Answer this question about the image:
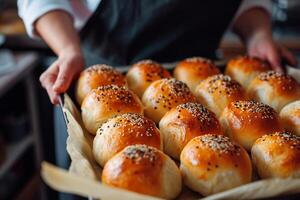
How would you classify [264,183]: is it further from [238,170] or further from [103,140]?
[103,140]

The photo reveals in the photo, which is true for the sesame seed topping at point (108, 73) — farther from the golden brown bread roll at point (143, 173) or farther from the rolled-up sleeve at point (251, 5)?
the rolled-up sleeve at point (251, 5)

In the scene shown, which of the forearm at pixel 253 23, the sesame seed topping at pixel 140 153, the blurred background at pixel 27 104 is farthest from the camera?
the blurred background at pixel 27 104

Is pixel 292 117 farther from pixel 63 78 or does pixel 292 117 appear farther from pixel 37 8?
pixel 37 8

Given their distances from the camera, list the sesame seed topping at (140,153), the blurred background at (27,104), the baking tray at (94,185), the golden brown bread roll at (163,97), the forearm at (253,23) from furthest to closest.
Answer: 1. the blurred background at (27,104)
2. the forearm at (253,23)
3. the golden brown bread roll at (163,97)
4. the sesame seed topping at (140,153)
5. the baking tray at (94,185)

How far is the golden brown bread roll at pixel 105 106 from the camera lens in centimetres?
112

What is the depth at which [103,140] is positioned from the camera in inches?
39.0

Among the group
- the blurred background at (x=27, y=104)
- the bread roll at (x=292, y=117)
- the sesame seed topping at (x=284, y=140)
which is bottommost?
the blurred background at (x=27, y=104)

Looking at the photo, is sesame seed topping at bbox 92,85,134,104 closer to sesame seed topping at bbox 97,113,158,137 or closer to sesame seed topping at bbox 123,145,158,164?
sesame seed topping at bbox 97,113,158,137

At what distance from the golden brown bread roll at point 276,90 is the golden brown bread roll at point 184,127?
248 millimetres

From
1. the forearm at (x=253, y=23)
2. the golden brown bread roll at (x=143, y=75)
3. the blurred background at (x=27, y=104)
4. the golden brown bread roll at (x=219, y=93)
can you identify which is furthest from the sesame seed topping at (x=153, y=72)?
the blurred background at (x=27, y=104)

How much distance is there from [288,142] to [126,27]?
0.78 meters

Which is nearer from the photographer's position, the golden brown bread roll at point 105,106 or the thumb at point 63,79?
the golden brown bread roll at point 105,106

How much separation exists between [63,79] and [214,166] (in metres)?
0.56

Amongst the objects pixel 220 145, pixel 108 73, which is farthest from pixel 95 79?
pixel 220 145
